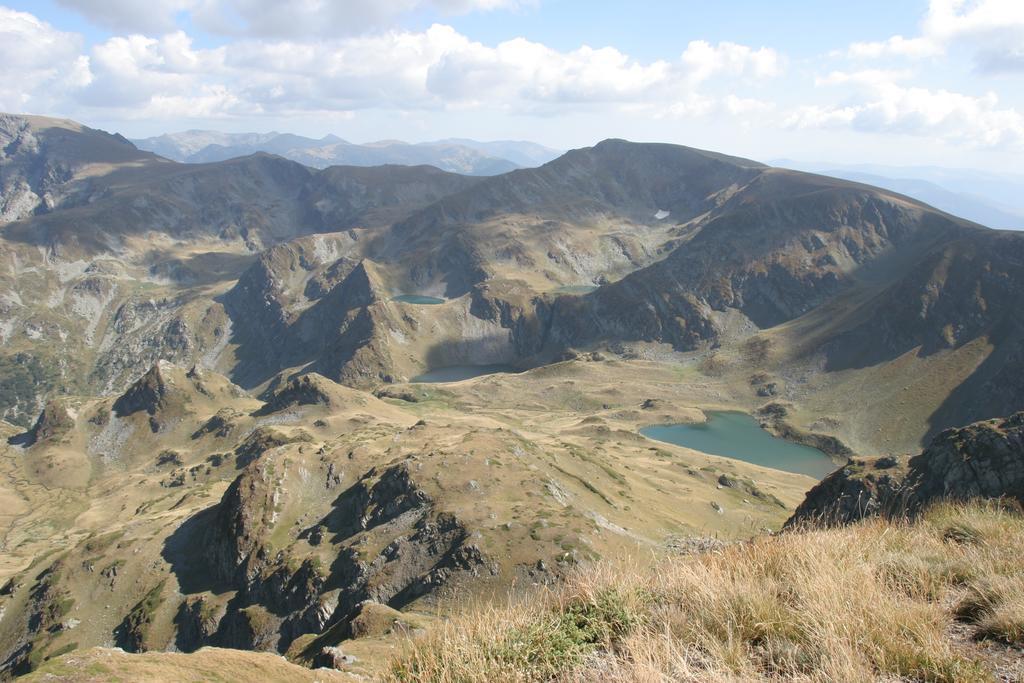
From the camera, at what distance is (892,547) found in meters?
11.0

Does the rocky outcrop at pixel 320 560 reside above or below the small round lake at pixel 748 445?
above

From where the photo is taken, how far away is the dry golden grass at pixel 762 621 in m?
6.94

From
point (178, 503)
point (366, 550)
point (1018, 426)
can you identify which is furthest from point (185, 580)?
point (1018, 426)

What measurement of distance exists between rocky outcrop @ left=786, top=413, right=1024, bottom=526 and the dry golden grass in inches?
2196

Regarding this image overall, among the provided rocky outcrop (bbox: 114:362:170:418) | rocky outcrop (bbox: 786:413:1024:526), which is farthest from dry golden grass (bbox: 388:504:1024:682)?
rocky outcrop (bbox: 114:362:170:418)

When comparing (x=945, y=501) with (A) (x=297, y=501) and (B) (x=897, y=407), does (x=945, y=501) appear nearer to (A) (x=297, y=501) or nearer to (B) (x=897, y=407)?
(A) (x=297, y=501)

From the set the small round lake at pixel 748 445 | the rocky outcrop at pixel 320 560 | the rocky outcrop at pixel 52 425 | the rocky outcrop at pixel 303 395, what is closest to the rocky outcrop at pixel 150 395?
the rocky outcrop at pixel 52 425

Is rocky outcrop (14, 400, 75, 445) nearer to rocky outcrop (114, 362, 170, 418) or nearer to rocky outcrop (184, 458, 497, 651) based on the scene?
rocky outcrop (114, 362, 170, 418)

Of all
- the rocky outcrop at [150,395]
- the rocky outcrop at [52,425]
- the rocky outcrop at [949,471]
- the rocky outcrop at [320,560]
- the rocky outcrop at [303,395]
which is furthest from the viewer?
the rocky outcrop at [150,395]

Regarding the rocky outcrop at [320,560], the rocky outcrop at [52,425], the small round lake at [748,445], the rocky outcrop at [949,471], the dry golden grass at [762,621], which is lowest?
the rocky outcrop at [52,425]

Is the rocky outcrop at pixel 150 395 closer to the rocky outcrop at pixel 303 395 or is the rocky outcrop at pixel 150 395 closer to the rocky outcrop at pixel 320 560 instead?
the rocky outcrop at pixel 303 395

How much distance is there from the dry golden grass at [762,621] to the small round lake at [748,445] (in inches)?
6649

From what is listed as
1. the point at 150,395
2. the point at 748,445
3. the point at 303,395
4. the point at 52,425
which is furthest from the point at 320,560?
the point at 52,425

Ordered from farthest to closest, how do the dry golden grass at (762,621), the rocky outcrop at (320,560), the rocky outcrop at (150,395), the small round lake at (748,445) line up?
the rocky outcrop at (150,395)
the small round lake at (748,445)
the rocky outcrop at (320,560)
the dry golden grass at (762,621)
